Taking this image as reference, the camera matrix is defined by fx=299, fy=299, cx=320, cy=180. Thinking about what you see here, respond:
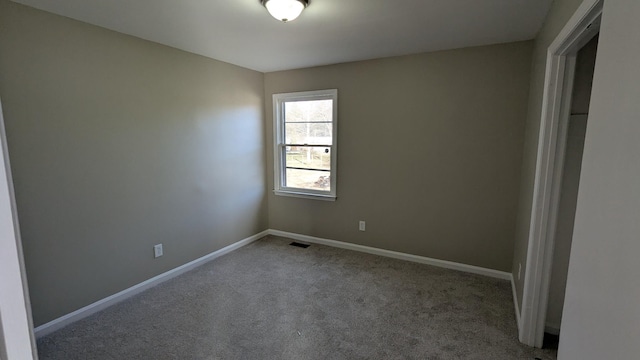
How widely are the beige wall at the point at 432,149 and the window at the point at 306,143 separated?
0.12 metres

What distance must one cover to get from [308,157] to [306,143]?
0.63 feet

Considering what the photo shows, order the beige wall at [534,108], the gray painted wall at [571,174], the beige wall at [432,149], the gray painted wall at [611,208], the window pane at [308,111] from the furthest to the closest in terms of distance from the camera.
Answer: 1. the window pane at [308,111]
2. the beige wall at [432,149]
3. the gray painted wall at [571,174]
4. the beige wall at [534,108]
5. the gray painted wall at [611,208]

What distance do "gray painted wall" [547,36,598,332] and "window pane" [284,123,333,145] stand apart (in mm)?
2427

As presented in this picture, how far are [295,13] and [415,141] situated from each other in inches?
76.5

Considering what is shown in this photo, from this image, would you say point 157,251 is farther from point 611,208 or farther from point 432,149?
point 611,208

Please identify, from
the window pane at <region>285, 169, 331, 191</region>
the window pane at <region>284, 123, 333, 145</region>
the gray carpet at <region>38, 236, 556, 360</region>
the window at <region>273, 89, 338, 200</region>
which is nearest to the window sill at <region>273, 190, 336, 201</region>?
the window at <region>273, 89, 338, 200</region>

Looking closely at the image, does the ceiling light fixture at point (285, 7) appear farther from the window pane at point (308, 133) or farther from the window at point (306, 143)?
the window pane at point (308, 133)

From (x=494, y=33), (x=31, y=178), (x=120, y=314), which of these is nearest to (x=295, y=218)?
(x=120, y=314)

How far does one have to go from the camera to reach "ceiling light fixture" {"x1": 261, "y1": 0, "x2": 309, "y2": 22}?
6.26 feet

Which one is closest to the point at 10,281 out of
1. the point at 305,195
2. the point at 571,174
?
the point at 571,174

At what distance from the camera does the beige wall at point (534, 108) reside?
1812mm

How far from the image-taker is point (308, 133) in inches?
160

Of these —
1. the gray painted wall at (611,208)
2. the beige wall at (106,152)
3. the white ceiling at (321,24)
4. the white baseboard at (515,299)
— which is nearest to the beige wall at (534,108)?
the white baseboard at (515,299)

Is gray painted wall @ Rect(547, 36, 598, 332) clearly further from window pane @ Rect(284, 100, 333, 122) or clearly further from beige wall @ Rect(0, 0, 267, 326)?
beige wall @ Rect(0, 0, 267, 326)
